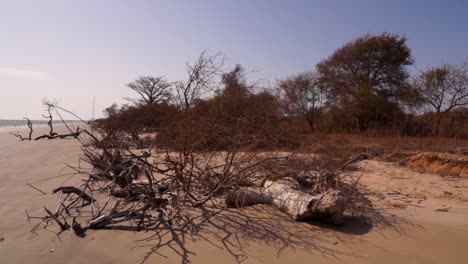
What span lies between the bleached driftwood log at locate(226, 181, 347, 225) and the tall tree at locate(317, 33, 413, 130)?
54.2 feet

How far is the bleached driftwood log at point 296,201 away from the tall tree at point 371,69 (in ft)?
54.2

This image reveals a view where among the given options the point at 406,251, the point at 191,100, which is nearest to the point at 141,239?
the point at 191,100

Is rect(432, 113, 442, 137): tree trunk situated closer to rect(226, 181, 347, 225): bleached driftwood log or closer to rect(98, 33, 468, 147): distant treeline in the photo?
rect(98, 33, 468, 147): distant treeline

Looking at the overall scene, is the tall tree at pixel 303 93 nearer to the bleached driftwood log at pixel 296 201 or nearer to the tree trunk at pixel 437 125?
the tree trunk at pixel 437 125

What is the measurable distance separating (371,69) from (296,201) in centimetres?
1976

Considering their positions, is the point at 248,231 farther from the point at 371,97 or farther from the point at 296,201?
the point at 371,97

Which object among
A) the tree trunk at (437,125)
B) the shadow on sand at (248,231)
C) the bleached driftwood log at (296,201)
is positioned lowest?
the shadow on sand at (248,231)

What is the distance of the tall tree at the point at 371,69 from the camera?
2062cm

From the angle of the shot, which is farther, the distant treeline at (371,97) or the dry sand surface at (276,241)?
the distant treeline at (371,97)

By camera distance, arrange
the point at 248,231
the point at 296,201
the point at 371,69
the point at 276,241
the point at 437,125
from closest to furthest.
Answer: the point at 276,241, the point at 248,231, the point at 296,201, the point at 437,125, the point at 371,69

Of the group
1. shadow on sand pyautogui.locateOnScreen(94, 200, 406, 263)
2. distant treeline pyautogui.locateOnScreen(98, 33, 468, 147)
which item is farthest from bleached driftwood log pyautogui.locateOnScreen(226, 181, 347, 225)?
distant treeline pyautogui.locateOnScreen(98, 33, 468, 147)

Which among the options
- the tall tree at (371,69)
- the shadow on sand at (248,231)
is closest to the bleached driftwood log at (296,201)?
the shadow on sand at (248,231)

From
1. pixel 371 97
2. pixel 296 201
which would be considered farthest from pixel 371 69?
pixel 296 201

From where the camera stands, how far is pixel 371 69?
2142cm
